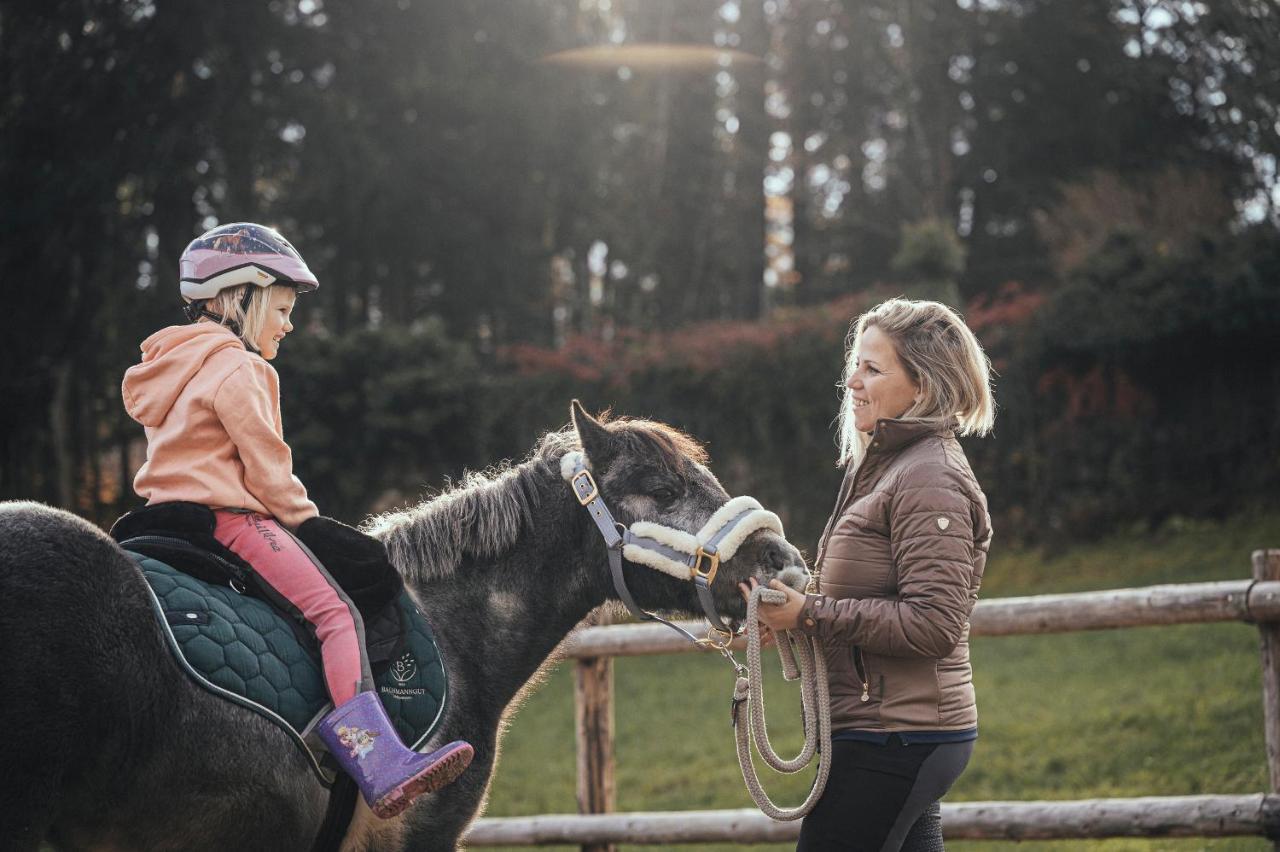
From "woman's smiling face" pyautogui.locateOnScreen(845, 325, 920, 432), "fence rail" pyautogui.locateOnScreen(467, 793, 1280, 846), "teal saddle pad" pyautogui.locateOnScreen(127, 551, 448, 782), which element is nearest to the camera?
"teal saddle pad" pyautogui.locateOnScreen(127, 551, 448, 782)

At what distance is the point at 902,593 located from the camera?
98.6 inches

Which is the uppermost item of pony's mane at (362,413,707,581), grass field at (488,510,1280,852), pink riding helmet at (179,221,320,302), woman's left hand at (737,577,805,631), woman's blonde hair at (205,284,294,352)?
pink riding helmet at (179,221,320,302)

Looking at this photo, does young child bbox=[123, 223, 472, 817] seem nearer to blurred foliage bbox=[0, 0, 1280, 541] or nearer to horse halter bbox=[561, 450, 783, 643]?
horse halter bbox=[561, 450, 783, 643]

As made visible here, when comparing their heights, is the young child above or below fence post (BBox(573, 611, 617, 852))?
above

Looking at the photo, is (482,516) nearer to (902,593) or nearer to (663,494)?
(663,494)

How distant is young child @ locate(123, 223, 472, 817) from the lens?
2463 millimetres

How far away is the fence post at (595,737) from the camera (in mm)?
5184

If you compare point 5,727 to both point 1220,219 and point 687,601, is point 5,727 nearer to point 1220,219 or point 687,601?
point 687,601

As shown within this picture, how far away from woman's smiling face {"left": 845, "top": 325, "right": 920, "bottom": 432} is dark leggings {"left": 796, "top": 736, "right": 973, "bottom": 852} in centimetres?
77

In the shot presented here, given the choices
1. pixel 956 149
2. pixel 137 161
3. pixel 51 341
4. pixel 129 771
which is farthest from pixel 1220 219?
pixel 129 771

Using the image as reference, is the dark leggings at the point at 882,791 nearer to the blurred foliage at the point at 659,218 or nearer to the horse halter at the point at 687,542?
the horse halter at the point at 687,542

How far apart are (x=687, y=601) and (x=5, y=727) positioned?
156 centimetres

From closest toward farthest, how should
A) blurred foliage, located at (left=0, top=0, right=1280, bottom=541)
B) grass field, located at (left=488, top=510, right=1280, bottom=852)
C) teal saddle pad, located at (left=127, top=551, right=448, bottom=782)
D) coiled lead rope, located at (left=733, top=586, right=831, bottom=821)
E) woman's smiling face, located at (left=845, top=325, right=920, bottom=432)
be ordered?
teal saddle pad, located at (left=127, top=551, right=448, bottom=782) < coiled lead rope, located at (left=733, top=586, right=831, bottom=821) < woman's smiling face, located at (left=845, top=325, right=920, bottom=432) < grass field, located at (left=488, top=510, right=1280, bottom=852) < blurred foliage, located at (left=0, top=0, right=1280, bottom=541)

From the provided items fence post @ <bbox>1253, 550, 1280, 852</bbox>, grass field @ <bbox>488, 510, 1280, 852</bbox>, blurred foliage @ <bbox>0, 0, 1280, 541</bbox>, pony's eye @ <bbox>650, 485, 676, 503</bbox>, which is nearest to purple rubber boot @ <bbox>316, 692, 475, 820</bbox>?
pony's eye @ <bbox>650, 485, 676, 503</bbox>
